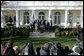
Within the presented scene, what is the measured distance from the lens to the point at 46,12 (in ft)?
80.5

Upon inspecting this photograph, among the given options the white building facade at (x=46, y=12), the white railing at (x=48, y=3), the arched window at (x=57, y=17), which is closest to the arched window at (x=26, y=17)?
the white building facade at (x=46, y=12)

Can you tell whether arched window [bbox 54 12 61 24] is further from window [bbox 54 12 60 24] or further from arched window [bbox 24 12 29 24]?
arched window [bbox 24 12 29 24]

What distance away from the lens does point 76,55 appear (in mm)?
4422

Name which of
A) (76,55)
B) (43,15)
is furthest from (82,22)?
(76,55)

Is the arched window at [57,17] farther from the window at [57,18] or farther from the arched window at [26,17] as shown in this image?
the arched window at [26,17]

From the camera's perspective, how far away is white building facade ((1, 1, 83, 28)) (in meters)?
22.5

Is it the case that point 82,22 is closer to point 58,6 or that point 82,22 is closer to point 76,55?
point 58,6

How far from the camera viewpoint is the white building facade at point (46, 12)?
22.5 m

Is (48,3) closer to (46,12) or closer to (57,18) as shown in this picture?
(46,12)

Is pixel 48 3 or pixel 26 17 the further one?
pixel 26 17

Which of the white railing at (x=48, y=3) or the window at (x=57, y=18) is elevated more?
the white railing at (x=48, y=3)

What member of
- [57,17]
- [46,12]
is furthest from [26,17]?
[57,17]

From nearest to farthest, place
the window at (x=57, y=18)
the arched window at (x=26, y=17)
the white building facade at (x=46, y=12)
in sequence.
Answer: the white building facade at (x=46, y=12) < the arched window at (x=26, y=17) < the window at (x=57, y=18)

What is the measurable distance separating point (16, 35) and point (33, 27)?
4.07 m
